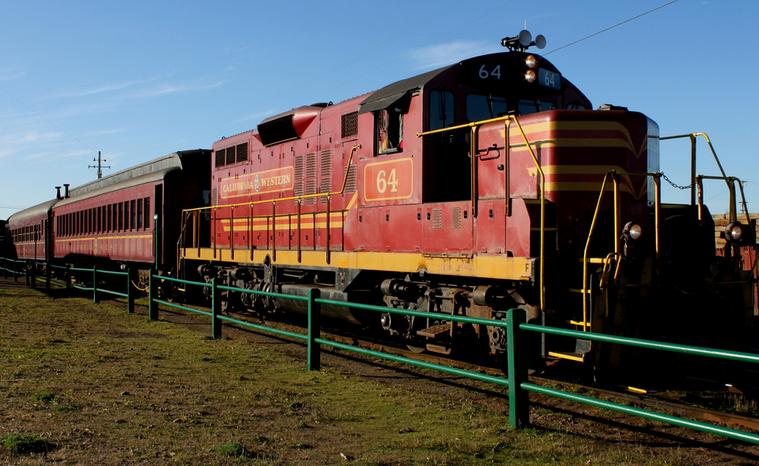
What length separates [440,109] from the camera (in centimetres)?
988

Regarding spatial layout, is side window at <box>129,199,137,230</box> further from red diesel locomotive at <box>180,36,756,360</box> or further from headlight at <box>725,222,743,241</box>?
headlight at <box>725,222,743,241</box>

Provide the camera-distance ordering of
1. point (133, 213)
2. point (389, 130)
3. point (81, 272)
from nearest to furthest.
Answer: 1. point (389, 130)
2. point (133, 213)
3. point (81, 272)

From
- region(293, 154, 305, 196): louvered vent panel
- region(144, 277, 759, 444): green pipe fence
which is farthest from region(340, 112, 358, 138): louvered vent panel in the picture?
region(144, 277, 759, 444): green pipe fence

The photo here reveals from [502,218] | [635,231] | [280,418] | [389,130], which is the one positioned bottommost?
[280,418]

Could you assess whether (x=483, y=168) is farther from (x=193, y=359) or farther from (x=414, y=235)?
(x=193, y=359)

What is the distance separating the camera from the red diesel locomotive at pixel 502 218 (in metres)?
8.15

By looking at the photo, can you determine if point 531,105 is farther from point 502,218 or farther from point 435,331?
point 435,331

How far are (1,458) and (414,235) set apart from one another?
19.4 ft

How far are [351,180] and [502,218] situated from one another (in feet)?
12.7

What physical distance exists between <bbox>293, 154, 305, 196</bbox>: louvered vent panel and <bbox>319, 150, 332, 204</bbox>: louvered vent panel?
75 cm

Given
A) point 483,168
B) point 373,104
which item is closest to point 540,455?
point 483,168

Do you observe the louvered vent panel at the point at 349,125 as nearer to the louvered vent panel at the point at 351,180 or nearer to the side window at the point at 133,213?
the louvered vent panel at the point at 351,180

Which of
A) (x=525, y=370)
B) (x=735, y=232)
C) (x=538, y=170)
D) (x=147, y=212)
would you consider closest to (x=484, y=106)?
(x=538, y=170)

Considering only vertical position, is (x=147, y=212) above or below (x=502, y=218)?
above
